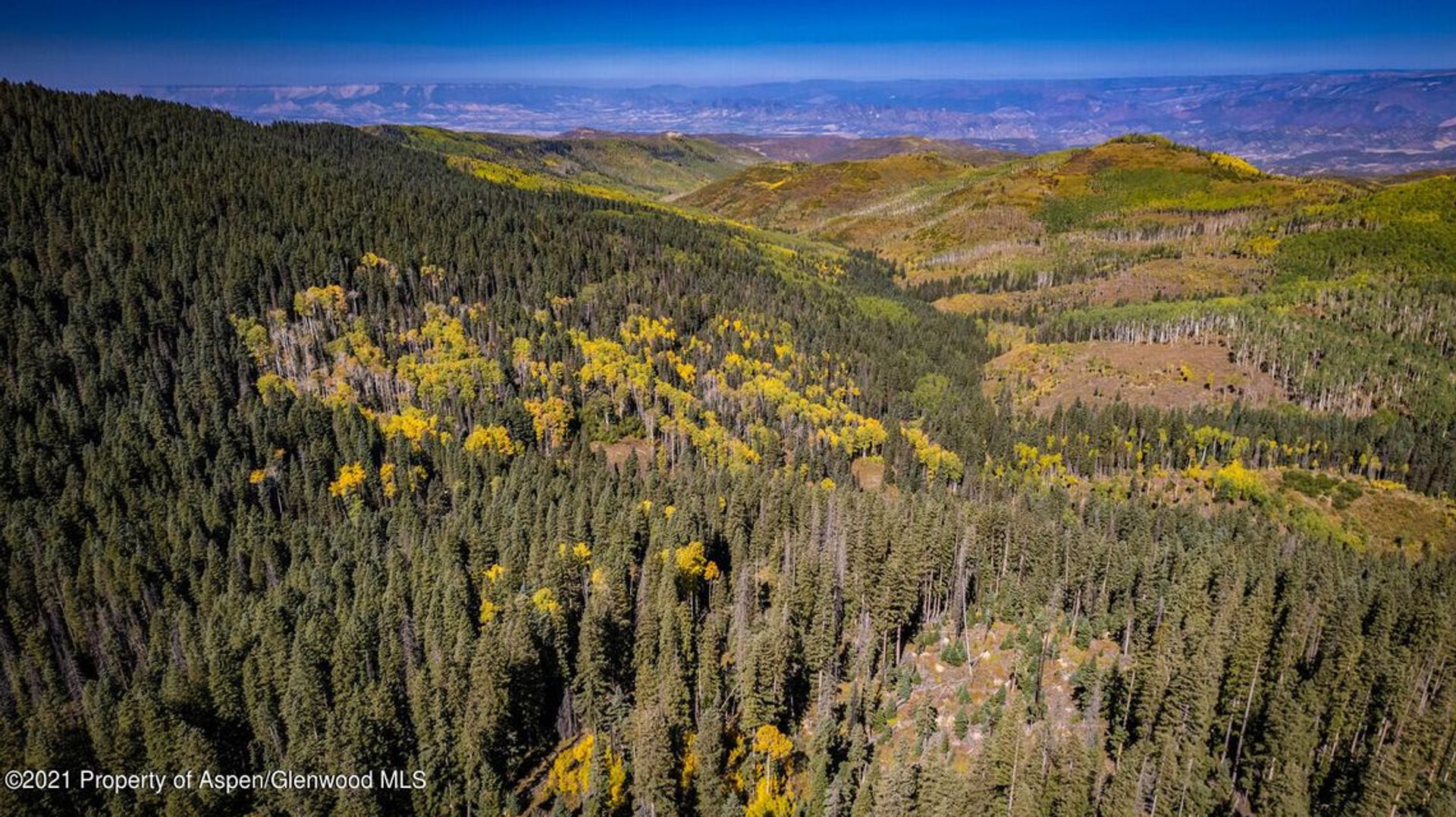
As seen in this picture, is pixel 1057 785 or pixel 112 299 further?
pixel 112 299

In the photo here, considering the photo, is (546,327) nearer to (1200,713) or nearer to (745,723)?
(745,723)

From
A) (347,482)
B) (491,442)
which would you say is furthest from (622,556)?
(347,482)

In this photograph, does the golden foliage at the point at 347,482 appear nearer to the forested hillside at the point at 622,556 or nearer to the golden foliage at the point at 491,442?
the forested hillside at the point at 622,556

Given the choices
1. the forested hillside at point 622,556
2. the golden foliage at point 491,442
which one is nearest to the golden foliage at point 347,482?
the forested hillside at point 622,556

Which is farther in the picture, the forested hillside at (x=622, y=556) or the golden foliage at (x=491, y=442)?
the golden foliage at (x=491, y=442)

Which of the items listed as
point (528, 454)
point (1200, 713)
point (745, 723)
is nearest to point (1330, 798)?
point (1200, 713)

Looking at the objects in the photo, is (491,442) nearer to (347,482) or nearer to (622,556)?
(347,482)

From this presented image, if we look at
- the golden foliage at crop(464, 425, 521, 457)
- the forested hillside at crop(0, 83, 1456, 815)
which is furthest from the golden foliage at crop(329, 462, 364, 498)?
the golden foliage at crop(464, 425, 521, 457)

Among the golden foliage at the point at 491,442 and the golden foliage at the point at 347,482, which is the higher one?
the golden foliage at the point at 491,442
